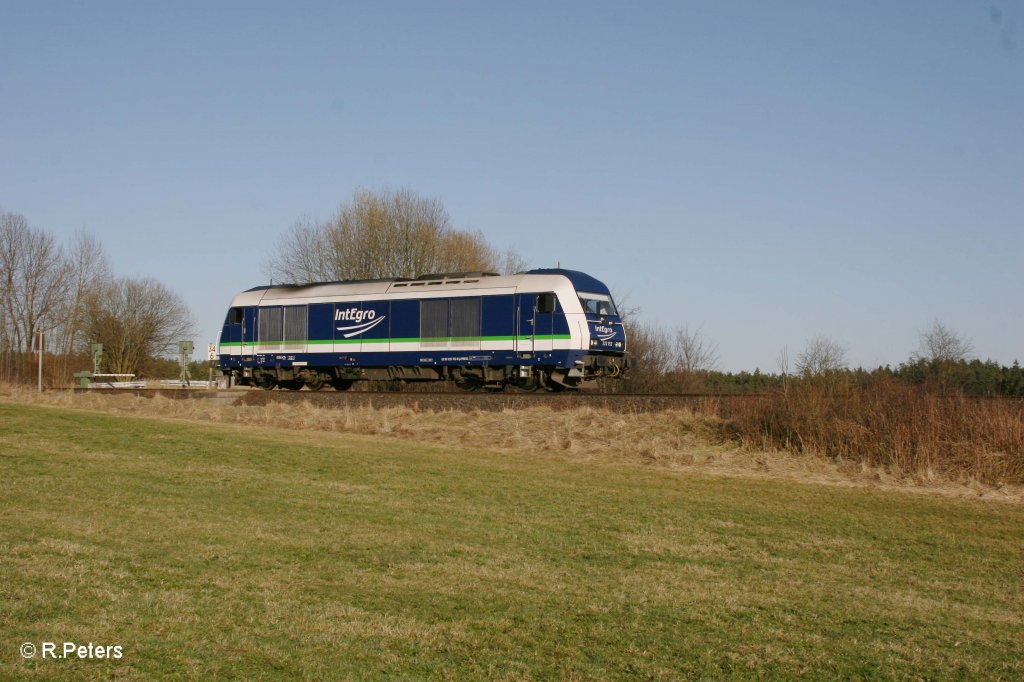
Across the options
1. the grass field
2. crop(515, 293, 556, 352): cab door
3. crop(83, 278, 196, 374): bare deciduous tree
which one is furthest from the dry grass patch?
crop(83, 278, 196, 374): bare deciduous tree

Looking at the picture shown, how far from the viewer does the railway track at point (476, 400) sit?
70.9ft

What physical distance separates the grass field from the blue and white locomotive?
14957mm

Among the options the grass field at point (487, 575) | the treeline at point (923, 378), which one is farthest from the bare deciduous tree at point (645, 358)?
the grass field at point (487, 575)

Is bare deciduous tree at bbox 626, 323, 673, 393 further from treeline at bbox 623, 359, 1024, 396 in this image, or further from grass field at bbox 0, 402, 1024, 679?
grass field at bbox 0, 402, 1024, 679

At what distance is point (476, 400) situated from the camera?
79.2 feet

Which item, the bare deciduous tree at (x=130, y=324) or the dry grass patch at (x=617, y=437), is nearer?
the dry grass patch at (x=617, y=437)

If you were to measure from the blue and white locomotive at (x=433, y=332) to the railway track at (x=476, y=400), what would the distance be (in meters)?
3.07

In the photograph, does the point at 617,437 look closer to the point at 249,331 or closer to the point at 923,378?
the point at 923,378

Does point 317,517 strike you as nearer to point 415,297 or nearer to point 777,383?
point 777,383

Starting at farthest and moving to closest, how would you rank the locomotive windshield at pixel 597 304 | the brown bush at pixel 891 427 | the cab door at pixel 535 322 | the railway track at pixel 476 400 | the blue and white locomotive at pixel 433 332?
the locomotive windshield at pixel 597 304 → the blue and white locomotive at pixel 433 332 → the cab door at pixel 535 322 → the railway track at pixel 476 400 → the brown bush at pixel 891 427

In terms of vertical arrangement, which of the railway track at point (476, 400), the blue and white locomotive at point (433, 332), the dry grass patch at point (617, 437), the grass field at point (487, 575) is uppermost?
the blue and white locomotive at point (433, 332)

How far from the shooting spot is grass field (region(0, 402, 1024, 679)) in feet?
18.5

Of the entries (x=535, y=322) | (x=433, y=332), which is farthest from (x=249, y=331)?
(x=535, y=322)

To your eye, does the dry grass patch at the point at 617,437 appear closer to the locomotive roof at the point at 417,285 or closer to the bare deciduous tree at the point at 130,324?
the locomotive roof at the point at 417,285
